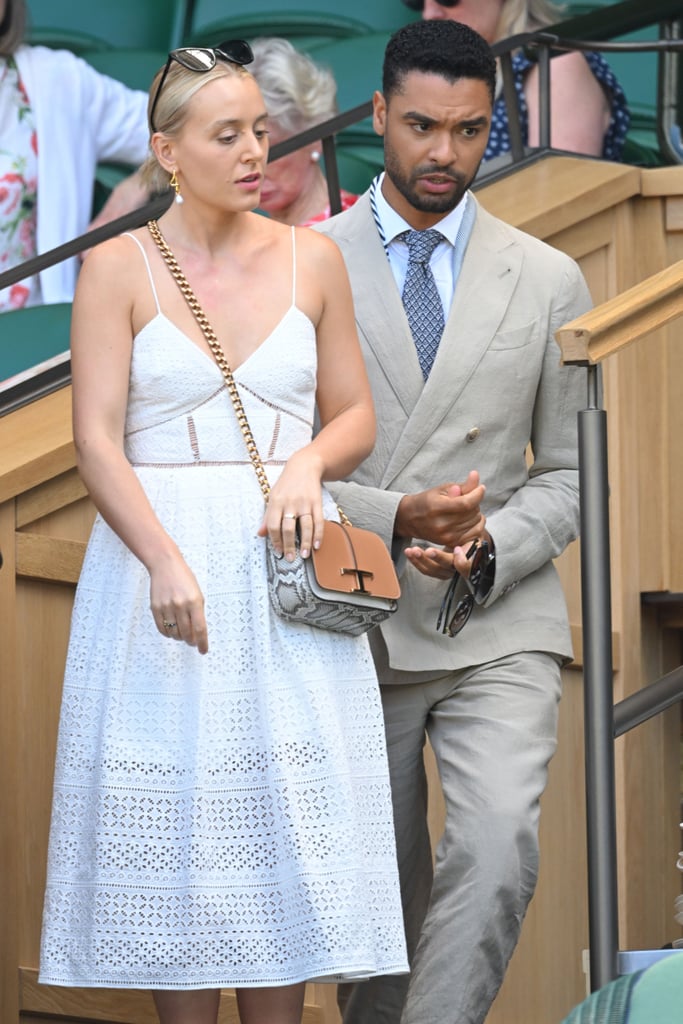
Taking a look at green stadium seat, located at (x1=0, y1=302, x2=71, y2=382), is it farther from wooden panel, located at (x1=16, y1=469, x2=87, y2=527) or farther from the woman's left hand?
the woman's left hand

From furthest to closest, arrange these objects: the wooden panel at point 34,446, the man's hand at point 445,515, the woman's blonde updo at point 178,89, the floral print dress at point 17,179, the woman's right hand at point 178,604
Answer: the floral print dress at point 17,179 → the wooden panel at point 34,446 → the man's hand at point 445,515 → the woman's blonde updo at point 178,89 → the woman's right hand at point 178,604

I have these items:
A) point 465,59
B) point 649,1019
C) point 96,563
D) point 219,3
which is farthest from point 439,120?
point 219,3

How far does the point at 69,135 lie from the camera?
22.6 ft

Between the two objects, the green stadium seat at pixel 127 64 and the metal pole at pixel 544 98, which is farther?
the green stadium seat at pixel 127 64

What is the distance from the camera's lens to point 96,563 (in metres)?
3.50

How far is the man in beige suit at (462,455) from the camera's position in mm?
3736

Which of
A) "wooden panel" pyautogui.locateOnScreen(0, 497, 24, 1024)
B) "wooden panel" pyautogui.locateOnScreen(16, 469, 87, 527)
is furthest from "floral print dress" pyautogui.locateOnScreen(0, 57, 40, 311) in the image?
"wooden panel" pyautogui.locateOnScreen(0, 497, 24, 1024)

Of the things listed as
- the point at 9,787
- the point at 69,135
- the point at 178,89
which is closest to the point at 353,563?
the point at 178,89

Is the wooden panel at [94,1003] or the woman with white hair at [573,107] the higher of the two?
the woman with white hair at [573,107]

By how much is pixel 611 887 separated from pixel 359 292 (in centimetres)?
125

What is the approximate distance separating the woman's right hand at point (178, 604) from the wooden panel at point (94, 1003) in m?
1.30

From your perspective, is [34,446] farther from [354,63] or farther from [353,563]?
[354,63]

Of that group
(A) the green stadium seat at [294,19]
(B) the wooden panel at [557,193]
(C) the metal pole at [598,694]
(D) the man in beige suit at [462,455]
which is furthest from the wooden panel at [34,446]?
(A) the green stadium seat at [294,19]

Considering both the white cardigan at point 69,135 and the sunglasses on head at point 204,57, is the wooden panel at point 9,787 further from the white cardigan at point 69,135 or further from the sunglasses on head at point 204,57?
the white cardigan at point 69,135
